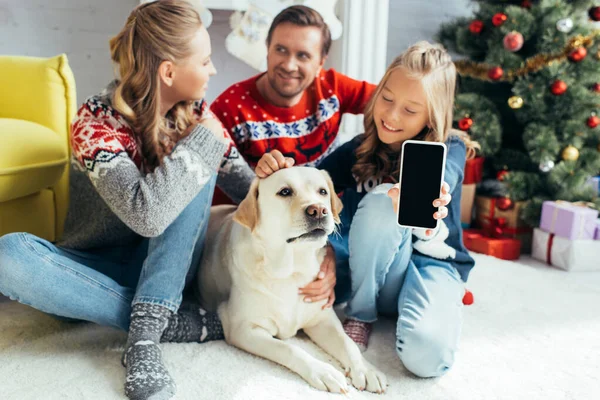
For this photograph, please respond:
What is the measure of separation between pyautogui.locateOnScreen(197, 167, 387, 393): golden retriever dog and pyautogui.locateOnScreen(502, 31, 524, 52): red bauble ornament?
4.02 ft

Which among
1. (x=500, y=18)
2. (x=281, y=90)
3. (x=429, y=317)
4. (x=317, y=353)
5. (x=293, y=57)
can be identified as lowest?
(x=317, y=353)

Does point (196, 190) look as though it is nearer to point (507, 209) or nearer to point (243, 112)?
point (243, 112)

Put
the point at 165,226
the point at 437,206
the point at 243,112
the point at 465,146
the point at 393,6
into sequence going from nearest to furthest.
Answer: the point at 437,206 → the point at 165,226 → the point at 465,146 → the point at 243,112 → the point at 393,6

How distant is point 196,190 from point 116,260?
1.14ft

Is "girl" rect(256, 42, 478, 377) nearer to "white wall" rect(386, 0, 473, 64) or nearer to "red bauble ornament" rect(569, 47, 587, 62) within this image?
"red bauble ornament" rect(569, 47, 587, 62)

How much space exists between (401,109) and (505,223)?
1.13 metres

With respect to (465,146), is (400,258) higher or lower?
lower

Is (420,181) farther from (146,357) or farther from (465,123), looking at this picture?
(465,123)

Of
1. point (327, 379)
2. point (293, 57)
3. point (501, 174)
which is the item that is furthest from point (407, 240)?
point (501, 174)

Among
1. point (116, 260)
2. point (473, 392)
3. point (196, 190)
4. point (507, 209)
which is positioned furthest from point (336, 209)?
point (507, 209)

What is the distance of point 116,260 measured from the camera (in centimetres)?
148

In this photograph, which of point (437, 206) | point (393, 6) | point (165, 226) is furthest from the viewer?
point (393, 6)

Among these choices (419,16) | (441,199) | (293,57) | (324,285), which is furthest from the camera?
(419,16)

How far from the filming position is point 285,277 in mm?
1311
